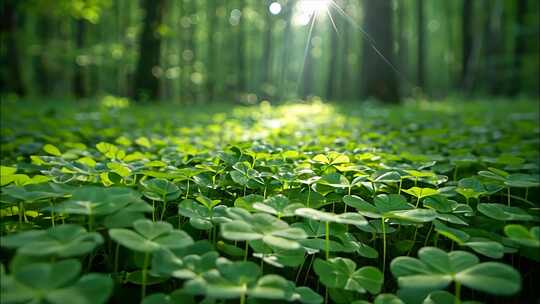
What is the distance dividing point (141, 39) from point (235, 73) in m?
15.8

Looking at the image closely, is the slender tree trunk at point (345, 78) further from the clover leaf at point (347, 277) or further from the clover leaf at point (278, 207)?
the clover leaf at point (347, 277)

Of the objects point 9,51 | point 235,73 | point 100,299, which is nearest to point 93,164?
point 100,299

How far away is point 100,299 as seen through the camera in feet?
2.50

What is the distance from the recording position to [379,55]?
10031mm

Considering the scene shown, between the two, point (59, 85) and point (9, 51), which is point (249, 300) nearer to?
point (9, 51)

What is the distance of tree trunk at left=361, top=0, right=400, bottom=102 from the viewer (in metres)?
9.72

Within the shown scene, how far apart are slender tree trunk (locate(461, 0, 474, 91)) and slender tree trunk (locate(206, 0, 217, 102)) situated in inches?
572

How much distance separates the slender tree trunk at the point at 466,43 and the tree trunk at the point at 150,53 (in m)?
12.4

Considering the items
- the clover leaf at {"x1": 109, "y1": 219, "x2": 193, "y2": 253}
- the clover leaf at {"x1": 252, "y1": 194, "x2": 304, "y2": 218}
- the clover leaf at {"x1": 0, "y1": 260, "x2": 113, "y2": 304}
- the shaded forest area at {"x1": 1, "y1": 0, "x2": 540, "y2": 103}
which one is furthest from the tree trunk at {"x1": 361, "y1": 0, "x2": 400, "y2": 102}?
the clover leaf at {"x1": 0, "y1": 260, "x2": 113, "y2": 304}

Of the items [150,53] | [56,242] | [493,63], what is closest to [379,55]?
[150,53]

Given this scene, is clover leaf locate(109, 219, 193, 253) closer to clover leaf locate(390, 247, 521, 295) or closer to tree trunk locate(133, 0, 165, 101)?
clover leaf locate(390, 247, 521, 295)

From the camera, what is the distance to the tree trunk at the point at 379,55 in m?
9.72

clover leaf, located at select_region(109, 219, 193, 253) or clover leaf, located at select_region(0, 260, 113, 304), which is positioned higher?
clover leaf, located at select_region(109, 219, 193, 253)

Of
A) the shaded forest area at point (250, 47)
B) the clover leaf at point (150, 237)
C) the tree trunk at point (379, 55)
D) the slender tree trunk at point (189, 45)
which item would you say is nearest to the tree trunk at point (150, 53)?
the shaded forest area at point (250, 47)
